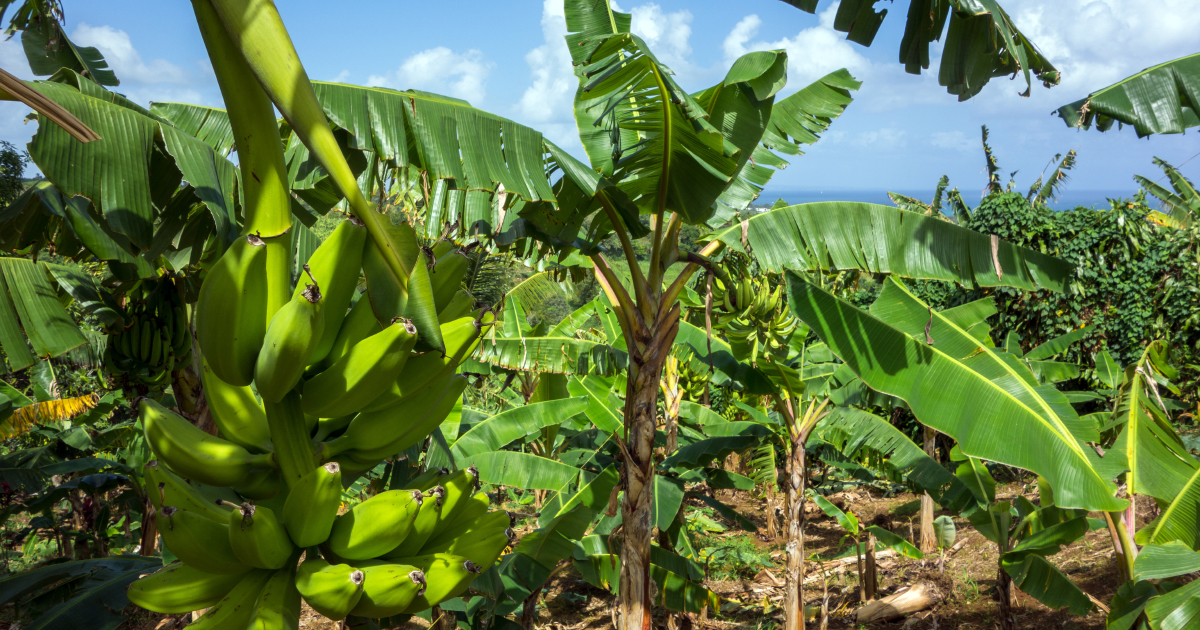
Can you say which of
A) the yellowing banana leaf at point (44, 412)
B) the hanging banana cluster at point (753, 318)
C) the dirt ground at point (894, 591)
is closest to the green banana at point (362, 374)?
the hanging banana cluster at point (753, 318)

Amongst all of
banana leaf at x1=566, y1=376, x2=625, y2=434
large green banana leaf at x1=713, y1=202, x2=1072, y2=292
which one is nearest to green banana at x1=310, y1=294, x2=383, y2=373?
large green banana leaf at x1=713, y1=202, x2=1072, y2=292

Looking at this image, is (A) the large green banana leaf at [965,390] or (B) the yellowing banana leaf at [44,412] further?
(B) the yellowing banana leaf at [44,412]

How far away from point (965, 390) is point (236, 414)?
127 inches

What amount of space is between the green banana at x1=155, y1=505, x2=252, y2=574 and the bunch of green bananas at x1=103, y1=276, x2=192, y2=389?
5.07 ft

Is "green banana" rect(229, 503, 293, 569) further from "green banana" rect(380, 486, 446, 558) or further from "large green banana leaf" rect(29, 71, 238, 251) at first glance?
"large green banana leaf" rect(29, 71, 238, 251)

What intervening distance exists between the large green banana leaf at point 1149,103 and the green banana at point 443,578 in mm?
2936

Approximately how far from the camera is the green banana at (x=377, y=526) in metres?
1.12

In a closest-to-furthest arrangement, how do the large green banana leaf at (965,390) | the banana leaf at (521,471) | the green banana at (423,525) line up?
the green banana at (423,525) → the large green banana leaf at (965,390) → the banana leaf at (521,471)

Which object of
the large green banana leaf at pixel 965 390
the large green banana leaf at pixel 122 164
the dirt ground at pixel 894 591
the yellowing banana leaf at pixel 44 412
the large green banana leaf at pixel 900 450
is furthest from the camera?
the yellowing banana leaf at pixel 44 412

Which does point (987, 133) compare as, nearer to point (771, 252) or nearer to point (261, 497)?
point (771, 252)

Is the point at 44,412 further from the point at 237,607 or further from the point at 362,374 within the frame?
the point at 362,374

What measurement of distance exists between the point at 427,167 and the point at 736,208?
187 cm

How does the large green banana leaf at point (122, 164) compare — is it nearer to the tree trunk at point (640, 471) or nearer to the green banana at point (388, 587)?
the green banana at point (388, 587)

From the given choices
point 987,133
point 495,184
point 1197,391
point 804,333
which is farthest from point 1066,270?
point 987,133
